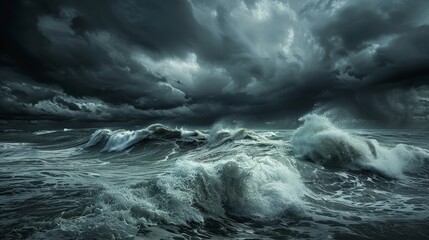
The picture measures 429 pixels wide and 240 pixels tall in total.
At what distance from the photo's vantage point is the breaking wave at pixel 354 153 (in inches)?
442

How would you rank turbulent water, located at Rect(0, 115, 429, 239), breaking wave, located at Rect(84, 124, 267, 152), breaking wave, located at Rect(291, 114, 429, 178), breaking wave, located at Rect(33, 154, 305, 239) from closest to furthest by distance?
breaking wave, located at Rect(33, 154, 305, 239)
turbulent water, located at Rect(0, 115, 429, 239)
breaking wave, located at Rect(291, 114, 429, 178)
breaking wave, located at Rect(84, 124, 267, 152)

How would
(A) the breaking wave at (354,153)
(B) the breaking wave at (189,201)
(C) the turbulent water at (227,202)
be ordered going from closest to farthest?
(B) the breaking wave at (189,201), (C) the turbulent water at (227,202), (A) the breaking wave at (354,153)

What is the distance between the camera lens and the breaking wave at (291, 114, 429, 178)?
1122cm

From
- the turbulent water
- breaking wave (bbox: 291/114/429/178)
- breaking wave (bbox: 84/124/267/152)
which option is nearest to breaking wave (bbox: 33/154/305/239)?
the turbulent water

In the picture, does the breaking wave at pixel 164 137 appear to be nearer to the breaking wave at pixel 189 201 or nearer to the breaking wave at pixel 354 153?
the breaking wave at pixel 354 153

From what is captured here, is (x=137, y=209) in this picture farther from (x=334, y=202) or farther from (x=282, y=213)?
(x=334, y=202)

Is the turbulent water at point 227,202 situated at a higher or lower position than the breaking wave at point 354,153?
lower

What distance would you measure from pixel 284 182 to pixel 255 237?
11.5ft

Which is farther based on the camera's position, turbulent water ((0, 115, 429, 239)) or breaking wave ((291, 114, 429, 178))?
breaking wave ((291, 114, 429, 178))

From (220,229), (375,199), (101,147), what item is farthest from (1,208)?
(101,147)

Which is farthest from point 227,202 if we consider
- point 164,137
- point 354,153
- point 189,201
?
point 164,137

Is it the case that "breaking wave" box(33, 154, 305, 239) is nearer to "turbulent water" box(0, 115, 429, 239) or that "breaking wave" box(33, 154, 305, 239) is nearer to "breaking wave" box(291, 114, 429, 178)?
"turbulent water" box(0, 115, 429, 239)

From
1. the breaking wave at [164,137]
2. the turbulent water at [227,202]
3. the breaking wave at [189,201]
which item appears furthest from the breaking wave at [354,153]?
the breaking wave at [164,137]

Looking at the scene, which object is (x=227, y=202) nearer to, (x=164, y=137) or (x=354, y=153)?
(x=354, y=153)
